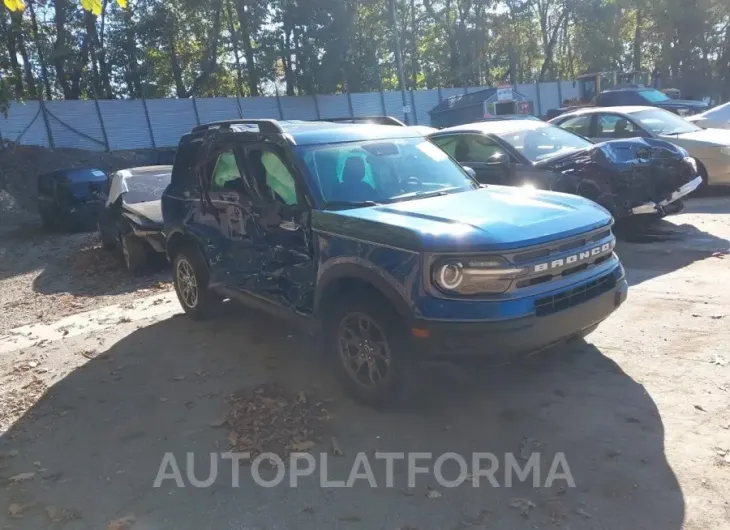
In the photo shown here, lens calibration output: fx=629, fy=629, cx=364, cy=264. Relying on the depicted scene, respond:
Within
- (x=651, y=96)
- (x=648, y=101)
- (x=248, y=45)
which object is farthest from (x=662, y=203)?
(x=248, y=45)

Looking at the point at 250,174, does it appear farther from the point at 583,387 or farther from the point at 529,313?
the point at 583,387

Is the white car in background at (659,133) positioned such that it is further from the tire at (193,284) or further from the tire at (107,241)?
the tire at (107,241)

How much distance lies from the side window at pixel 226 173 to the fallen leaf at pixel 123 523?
277 cm

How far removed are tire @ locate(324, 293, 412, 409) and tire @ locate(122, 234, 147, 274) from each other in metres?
5.37

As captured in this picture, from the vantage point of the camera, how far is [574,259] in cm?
388

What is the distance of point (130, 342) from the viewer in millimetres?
6078

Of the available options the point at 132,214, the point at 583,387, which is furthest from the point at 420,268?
the point at 132,214

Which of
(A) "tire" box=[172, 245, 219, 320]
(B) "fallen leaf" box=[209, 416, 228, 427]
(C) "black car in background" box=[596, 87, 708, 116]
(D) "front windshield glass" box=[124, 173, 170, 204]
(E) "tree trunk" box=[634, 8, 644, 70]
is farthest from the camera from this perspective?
(E) "tree trunk" box=[634, 8, 644, 70]

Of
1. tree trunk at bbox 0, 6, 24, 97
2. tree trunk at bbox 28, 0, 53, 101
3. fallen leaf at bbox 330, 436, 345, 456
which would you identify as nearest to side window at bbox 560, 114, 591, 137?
fallen leaf at bbox 330, 436, 345, 456

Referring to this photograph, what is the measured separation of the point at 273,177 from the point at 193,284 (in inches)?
73.3

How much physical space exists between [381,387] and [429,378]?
0.32 meters

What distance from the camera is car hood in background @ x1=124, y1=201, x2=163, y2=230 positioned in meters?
8.52

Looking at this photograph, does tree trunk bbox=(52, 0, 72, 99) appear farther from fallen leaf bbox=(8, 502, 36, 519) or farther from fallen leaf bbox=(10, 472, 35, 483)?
fallen leaf bbox=(8, 502, 36, 519)

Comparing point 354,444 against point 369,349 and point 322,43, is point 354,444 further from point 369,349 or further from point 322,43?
point 322,43
